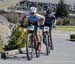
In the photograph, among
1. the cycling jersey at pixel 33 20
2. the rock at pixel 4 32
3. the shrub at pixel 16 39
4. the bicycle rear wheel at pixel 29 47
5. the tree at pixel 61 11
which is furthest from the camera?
the tree at pixel 61 11

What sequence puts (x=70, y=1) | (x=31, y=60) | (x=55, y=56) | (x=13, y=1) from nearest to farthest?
(x=31, y=60) < (x=55, y=56) < (x=13, y=1) < (x=70, y=1)

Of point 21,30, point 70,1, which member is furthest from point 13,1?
point 21,30

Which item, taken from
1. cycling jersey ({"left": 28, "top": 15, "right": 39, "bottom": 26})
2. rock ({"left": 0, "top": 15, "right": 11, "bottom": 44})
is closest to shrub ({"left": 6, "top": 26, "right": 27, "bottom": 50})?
rock ({"left": 0, "top": 15, "right": 11, "bottom": 44})

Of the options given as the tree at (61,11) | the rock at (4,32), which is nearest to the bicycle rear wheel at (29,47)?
the rock at (4,32)

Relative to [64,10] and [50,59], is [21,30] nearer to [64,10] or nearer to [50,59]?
[50,59]

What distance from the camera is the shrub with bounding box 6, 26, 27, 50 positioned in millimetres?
17172

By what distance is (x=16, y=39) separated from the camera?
56.7 ft

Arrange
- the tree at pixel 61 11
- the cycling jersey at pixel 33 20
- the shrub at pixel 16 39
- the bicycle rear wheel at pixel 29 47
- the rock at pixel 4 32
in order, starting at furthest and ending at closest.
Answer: the tree at pixel 61 11 < the rock at pixel 4 32 < the shrub at pixel 16 39 < the cycling jersey at pixel 33 20 < the bicycle rear wheel at pixel 29 47

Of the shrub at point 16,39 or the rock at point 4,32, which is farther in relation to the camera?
the rock at point 4,32

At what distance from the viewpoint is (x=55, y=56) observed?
16891 millimetres

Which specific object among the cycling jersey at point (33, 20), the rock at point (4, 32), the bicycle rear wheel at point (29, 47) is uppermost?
the cycling jersey at point (33, 20)

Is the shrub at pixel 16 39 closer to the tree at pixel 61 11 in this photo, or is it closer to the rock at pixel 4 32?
the rock at pixel 4 32

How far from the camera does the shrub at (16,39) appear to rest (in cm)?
1717

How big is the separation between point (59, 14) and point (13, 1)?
7.20m
